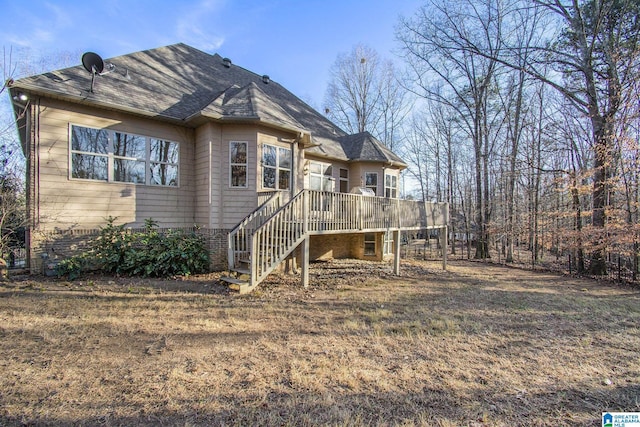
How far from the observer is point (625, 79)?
9711 mm

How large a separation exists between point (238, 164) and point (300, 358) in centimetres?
660

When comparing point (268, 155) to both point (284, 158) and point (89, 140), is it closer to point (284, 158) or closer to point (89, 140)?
point (284, 158)

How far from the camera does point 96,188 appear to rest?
25.2 feet

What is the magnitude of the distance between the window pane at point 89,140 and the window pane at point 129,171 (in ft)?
1.54

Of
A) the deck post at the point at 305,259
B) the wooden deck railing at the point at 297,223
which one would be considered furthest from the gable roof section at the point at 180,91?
the deck post at the point at 305,259

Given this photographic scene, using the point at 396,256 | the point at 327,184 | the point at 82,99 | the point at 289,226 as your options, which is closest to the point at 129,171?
the point at 82,99

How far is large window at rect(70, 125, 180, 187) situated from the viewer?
7.48 m

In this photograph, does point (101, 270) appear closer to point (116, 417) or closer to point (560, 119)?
point (116, 417)

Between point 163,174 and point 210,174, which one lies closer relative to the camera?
point 210,174

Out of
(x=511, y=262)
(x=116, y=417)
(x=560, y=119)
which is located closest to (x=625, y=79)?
(x=560, y=119)

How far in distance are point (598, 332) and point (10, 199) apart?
1323 cm

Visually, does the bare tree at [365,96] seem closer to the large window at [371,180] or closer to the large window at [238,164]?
the large window at [371,180]

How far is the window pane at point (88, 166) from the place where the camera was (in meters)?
7.39

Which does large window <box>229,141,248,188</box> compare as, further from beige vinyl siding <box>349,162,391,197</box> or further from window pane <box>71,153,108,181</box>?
beige vinyl siding <box>349,162,391,197</box>
